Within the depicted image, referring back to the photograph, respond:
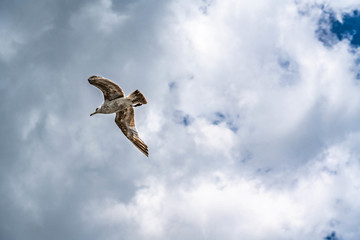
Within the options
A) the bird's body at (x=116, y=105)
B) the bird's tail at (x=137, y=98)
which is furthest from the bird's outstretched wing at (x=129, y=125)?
the bird's tail at (x=137, y=98)

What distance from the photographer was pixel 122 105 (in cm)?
3162

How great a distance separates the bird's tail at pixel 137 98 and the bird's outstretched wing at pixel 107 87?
93 cm

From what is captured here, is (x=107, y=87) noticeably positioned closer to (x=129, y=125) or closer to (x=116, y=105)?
(x=116, y=105)

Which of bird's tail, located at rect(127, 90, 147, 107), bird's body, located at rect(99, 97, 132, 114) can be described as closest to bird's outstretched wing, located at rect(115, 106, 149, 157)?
bird's body, located at rect(99, 97, 132, 114)

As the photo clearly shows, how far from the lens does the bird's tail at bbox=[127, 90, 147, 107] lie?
30.9m

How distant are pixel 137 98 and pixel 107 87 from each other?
9.05 ft

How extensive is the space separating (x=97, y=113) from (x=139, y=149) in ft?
17.2

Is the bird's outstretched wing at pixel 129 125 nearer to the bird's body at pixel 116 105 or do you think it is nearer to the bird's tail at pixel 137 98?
the bird's body at pixel 116 105

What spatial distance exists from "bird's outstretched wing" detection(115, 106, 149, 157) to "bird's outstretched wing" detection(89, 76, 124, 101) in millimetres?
2661

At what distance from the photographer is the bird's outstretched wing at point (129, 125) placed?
3362 centimetres

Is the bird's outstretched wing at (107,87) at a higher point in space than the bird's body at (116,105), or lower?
higher

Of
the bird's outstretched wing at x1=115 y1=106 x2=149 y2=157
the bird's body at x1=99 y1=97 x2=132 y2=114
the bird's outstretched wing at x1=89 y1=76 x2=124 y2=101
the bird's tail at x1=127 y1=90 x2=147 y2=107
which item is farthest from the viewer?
the bird's outstretched wing at x1=115 y1=106 x2=149 y2=157

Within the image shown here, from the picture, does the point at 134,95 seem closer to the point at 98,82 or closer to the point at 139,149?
the point at 98,82

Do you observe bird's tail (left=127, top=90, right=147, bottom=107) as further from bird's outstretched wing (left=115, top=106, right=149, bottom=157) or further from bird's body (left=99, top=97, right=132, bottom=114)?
bird's outstretched wing (left=115, top=106, right=149, bottom=157)
